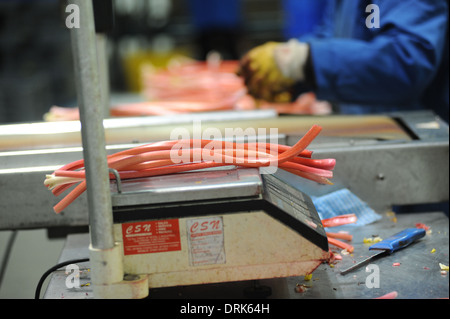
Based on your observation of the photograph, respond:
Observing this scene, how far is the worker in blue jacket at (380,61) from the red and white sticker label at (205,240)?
3.38 feet

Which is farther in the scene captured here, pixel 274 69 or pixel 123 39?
pixel 123 39

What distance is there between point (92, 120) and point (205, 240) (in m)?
Answer: 0.23

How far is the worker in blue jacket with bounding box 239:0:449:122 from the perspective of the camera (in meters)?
1.56

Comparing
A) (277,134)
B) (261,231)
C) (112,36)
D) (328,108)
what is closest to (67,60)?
(112,36)

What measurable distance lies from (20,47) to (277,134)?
153 inches

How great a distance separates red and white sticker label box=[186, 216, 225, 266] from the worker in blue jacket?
3.38 ft

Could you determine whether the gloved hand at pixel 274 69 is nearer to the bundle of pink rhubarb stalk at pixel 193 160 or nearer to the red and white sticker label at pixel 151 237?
the bundle of pink rhubarb stalk at pixel 193 160

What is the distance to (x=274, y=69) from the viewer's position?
6.05ft

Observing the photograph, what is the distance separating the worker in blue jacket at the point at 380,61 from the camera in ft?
5.12

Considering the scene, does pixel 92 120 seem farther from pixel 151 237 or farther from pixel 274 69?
pixel 274 69
